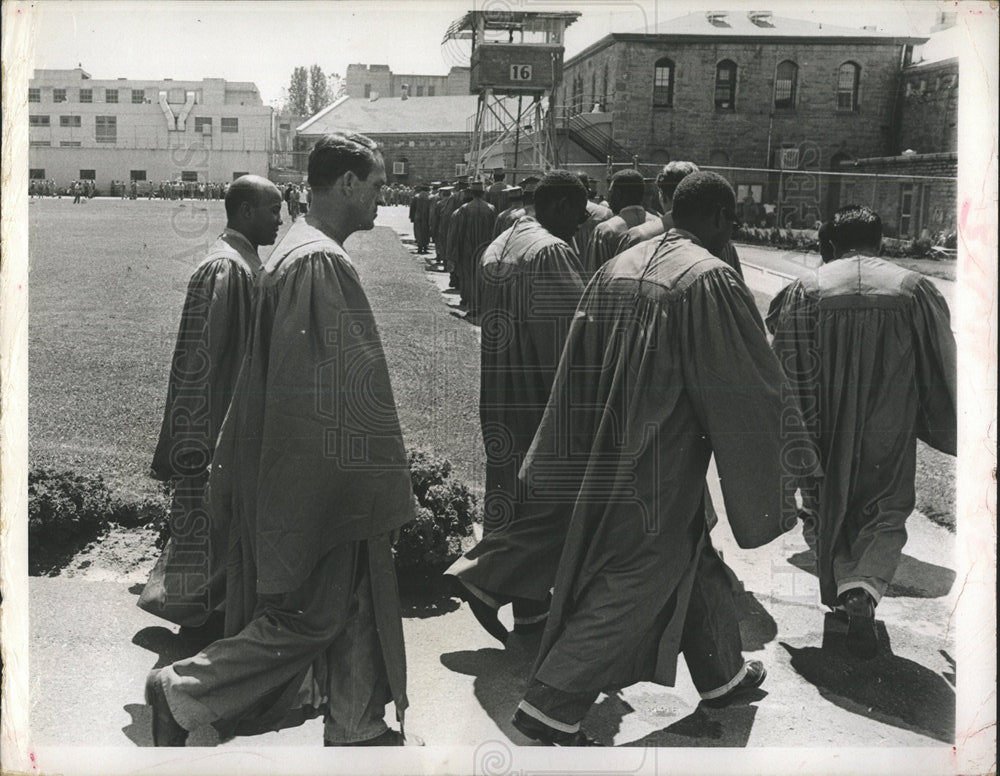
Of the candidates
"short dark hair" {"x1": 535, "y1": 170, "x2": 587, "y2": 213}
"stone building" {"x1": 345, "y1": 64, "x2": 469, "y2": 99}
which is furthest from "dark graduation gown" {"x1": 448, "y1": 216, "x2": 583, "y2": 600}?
"stone building" {"x1": 345, "y1": 64, "x2": 469, "y2": 99}

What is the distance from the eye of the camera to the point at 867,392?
488 centimetres

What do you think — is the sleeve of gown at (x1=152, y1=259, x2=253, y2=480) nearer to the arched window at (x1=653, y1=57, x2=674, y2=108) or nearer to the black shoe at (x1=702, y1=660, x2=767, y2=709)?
the black shoe at (x1=702, y1=660, x2=767, y2=709)

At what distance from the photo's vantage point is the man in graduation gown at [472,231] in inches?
613

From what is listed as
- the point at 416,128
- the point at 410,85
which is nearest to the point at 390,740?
the point at 410,85

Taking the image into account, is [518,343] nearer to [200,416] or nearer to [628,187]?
[200,416]

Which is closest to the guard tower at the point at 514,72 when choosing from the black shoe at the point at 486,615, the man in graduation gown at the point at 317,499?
the man in graduation gown at the point at 317,499

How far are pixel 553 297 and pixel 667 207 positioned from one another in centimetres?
105

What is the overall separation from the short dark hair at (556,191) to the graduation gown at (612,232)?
221 cm

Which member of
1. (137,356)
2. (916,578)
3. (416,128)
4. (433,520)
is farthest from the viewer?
(416,128)

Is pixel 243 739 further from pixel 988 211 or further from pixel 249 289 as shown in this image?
pixel 988 211

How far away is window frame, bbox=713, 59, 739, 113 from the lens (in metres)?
21.3

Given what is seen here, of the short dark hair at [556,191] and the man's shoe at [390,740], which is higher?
the short dark hair at [556,191]

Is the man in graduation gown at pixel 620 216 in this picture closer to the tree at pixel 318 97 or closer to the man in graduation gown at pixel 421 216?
the tree at pixel 318 97

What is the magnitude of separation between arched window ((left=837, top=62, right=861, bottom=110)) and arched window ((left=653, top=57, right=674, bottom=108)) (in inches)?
141
